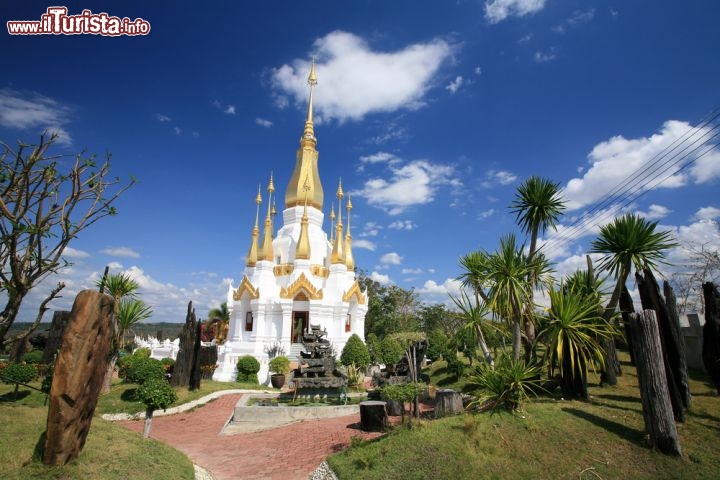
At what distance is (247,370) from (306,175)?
58.3 ft

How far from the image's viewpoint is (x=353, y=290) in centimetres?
3105

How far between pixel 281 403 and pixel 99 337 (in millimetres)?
9776

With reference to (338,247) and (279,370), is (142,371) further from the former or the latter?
(338,247)

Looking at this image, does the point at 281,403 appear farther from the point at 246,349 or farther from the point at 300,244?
the point at 300,244

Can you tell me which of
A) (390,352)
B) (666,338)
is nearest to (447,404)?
(666,338)

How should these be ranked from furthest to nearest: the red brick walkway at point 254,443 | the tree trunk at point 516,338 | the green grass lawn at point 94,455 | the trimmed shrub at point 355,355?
the trimmed shrub at point 355,355 < the tree trunk at point 516,338 < the red brick walkway at point 254,443 < the green grass lawn at point 94,455

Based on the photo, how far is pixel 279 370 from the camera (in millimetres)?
21062

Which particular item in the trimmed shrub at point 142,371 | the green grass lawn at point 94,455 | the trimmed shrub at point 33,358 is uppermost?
the trimmed shrub at point 33,358

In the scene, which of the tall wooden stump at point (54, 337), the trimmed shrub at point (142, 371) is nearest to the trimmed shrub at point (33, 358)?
the tall wooden stump at point (54, 337)

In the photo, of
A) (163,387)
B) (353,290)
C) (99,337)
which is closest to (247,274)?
(353,290)

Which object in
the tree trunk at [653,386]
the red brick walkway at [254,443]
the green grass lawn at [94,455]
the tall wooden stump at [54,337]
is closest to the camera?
Result: the green grass lawn at [94,455]

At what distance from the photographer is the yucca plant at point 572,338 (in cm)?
975

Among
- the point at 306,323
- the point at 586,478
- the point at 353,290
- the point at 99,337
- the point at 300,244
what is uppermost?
the point at 300,244

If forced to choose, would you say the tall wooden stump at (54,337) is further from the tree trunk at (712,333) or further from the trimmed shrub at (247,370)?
the tree trunk at (712,333)
